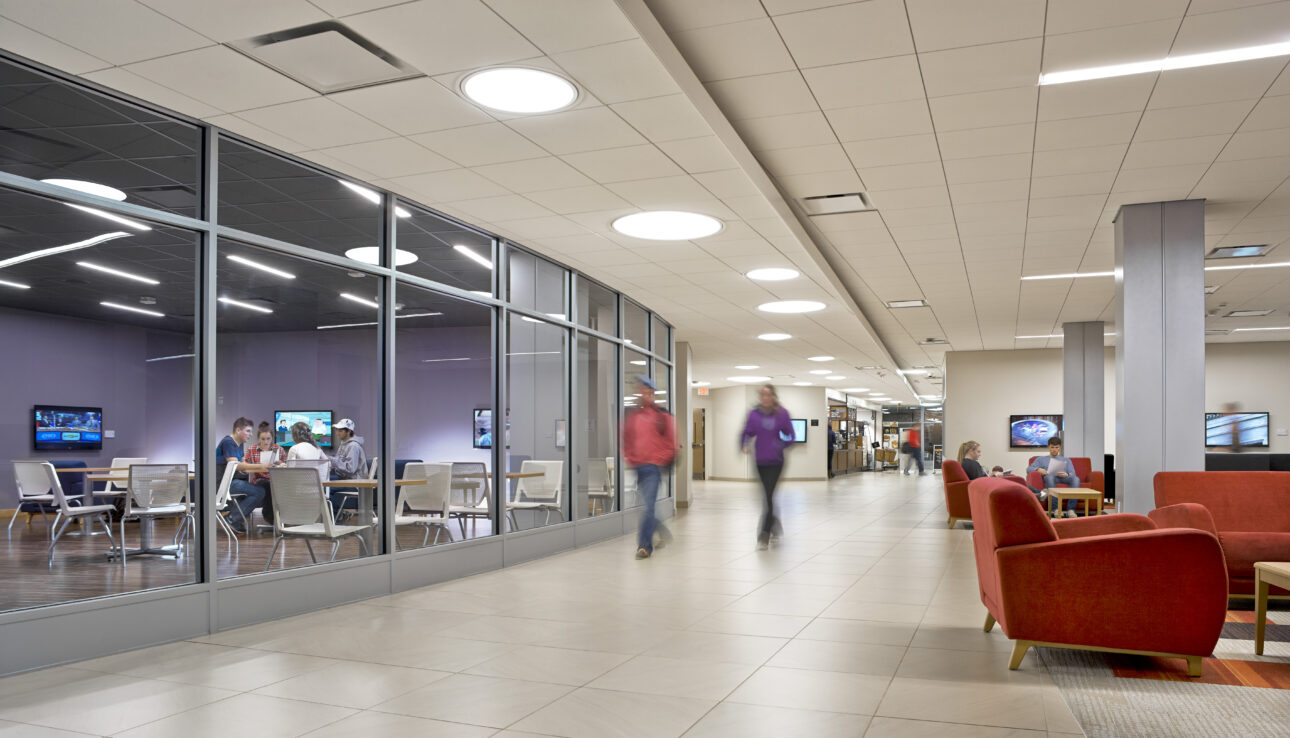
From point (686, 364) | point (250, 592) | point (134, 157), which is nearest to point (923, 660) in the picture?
point (250, 592)

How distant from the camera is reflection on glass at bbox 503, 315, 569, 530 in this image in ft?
27.7

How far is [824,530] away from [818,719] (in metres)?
7.81

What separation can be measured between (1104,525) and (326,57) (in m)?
4.83

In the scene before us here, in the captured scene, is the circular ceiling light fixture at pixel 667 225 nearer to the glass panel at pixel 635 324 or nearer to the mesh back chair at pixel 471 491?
the mesh back chair at pixel 471 491

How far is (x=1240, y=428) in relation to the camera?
16375 millimetres

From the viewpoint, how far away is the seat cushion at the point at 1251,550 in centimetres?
578

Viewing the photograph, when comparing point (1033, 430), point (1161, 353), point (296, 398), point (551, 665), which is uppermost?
point (1161, 353)

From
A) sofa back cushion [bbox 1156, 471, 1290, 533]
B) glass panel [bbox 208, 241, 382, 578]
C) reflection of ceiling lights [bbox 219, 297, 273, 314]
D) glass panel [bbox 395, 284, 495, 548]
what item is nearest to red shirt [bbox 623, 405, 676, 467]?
glass panel [bbox 395, 284, 495, 548]

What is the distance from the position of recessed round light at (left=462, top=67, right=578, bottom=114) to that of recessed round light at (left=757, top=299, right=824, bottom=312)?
22.9ft

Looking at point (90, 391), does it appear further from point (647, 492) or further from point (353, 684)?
point (647, 492)

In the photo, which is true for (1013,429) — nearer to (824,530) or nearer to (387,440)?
(824,530)

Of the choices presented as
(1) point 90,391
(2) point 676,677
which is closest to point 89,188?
(1) point 90,391

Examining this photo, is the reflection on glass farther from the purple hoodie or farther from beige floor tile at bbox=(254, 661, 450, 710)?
beige floor tile at bbox=(254, 661, 450, 710)

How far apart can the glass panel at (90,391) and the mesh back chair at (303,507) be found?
1021mm
